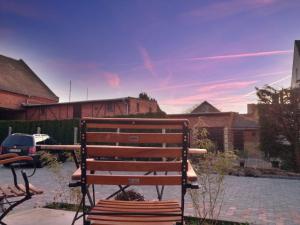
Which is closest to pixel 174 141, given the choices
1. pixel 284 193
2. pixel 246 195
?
pixel 246 195

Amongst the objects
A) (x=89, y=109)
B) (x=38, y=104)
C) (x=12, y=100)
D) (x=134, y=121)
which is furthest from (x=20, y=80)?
(x=134, y=121)

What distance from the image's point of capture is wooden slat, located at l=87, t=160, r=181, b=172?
9.02 feet

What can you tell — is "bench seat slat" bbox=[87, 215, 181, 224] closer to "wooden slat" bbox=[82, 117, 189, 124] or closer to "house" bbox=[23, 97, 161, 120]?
"wooden slat" bbox=[82, 117, 189, 124]

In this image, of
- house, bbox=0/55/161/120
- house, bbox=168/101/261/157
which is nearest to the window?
house, bbox=0/55/161/120

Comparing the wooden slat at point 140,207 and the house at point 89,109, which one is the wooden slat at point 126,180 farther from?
the house at point 89,109

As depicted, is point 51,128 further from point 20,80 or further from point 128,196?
point 128,196

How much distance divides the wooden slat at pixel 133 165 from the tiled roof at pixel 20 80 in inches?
1437

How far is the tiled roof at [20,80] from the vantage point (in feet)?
126

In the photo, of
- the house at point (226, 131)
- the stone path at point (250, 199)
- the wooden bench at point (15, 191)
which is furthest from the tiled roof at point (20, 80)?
the wooden bench at point (15, 191)

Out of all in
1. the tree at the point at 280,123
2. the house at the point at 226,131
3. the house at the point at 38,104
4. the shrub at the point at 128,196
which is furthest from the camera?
the house at the point at 38,104

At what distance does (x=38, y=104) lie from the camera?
38031 mm

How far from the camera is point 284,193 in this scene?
9250mm

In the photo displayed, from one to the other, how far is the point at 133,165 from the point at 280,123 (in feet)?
46.6

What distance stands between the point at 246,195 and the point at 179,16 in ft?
24.5
